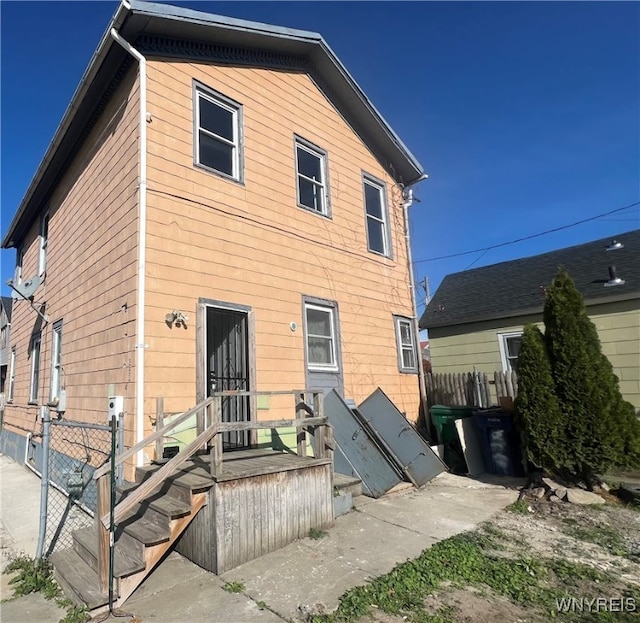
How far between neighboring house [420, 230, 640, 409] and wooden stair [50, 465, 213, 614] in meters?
9.12

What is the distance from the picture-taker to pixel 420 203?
37.8 ft

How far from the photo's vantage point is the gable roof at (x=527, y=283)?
31.2 ft

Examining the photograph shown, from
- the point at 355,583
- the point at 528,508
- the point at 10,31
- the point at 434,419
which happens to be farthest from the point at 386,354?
the point at 10,31

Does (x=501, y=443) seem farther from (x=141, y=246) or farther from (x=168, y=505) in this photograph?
(x=141, y=246)

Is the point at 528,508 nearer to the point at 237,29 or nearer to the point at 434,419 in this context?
the point at 434,419

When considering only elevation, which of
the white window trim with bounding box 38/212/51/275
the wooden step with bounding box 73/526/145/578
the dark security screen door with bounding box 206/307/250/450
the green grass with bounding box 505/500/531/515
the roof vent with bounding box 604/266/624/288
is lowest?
the green grass with bounding box 505/500/531/515

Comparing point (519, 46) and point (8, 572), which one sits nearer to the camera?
point (8, 572)

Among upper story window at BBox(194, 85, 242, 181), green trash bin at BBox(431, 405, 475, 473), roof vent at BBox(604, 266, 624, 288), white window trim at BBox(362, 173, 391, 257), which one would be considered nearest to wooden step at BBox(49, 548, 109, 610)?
upper story window at BBox(194, 85, 242, 181)

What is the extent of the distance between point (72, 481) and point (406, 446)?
16.8 feet

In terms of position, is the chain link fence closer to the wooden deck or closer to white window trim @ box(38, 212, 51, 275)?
the wooden deck

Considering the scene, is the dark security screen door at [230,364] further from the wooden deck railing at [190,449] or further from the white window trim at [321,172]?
the white window trim at [321,172]

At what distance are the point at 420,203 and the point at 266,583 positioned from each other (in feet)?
33.3

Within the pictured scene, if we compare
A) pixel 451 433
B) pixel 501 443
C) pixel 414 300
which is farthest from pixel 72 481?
pixel 414 300

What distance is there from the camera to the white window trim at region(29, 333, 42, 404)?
995 cm
